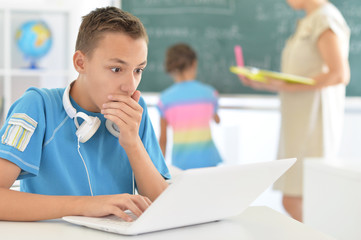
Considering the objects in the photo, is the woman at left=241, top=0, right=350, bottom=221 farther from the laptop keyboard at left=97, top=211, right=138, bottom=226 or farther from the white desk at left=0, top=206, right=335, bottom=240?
the laptop keyboard at left=97, top=211, right=138, bottom=226

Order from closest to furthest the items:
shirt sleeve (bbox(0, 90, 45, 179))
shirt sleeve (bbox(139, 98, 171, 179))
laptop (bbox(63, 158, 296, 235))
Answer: laptop (bbox(63, 158, 296, 235)) < shirt sleeve (bbox(0, 90, 45, 179)) < shirt sleeve (bbox(139, 98, 171, 179))

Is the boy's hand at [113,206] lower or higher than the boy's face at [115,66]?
lower

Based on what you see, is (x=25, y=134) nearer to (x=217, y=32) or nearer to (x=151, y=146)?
(x=151, y=146)

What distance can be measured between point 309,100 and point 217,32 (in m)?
1.22

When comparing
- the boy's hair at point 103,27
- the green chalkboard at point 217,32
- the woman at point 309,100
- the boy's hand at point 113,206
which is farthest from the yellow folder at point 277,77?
the boy's hand at point 113,206

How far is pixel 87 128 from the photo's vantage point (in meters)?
1.20

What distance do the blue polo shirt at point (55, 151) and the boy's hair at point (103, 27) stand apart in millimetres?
151

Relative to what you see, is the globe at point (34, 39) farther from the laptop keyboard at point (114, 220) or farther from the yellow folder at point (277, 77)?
the laptop keyboard at point (114, 220)

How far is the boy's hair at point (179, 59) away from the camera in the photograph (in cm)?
322

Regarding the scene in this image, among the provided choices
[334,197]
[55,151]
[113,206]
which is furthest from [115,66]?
[334,197]

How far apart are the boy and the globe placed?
2.55 metres

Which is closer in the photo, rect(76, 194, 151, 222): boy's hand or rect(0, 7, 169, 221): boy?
rect(76, 194, 151, 222): boy's hand

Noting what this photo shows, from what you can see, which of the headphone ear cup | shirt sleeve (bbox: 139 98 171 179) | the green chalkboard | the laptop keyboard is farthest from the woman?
the laptop keyboard

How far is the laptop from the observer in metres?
0.86
